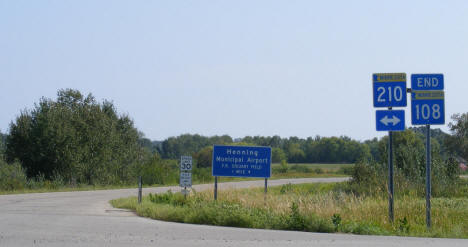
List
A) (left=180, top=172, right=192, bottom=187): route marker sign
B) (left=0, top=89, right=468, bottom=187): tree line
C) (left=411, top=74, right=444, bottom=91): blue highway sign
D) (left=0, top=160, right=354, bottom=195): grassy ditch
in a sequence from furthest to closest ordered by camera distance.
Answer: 1. (left=0, top=89, right=468, bottom=187): tree line
2. (left=0, top=160, right=354, bottom=195): grassy ditch
3. (left=180, top=172, right=192, bottom=187): route marker sign
4. (left=411, top=74, right=444, bottom=91): blue highway sign

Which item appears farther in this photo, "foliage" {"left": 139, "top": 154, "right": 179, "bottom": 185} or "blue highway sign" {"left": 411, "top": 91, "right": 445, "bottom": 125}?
"foliage" {"left": 139, "top": 154, "right": 179, "bottom": 185}

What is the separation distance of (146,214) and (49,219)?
128 inches

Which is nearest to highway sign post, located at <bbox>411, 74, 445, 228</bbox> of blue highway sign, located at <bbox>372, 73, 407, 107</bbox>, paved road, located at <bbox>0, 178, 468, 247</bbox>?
blue highway sign, located at <bbox>372, 73, 407, 107</bbox>

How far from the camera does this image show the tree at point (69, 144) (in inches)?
1873

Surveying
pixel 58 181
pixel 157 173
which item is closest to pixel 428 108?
pixel 58 181

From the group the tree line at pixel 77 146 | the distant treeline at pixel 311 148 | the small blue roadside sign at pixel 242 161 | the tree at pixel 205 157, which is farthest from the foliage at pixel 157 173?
the distant treeline at pixel 311 148

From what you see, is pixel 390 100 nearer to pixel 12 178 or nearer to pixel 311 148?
pixel 12 178

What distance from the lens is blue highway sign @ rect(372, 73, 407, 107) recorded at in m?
16.1

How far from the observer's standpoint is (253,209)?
711 inches

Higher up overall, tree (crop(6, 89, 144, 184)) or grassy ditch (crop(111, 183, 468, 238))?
tree (crop(6, 89, 144, 184))

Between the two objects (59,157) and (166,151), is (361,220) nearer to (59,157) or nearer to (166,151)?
(59,157)

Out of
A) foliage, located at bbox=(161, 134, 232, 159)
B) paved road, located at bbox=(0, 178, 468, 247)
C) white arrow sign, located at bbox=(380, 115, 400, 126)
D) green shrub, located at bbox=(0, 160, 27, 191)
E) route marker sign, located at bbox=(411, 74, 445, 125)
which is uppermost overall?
foliage, located at bbox=(161, 134, 232, 159)

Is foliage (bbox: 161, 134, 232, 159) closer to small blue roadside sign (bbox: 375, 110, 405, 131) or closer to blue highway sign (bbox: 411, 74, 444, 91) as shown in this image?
small blue roadside sign (bbox: 375, 110, 405, 131)

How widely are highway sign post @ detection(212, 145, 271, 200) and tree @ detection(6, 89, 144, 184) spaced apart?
27.6 metres
